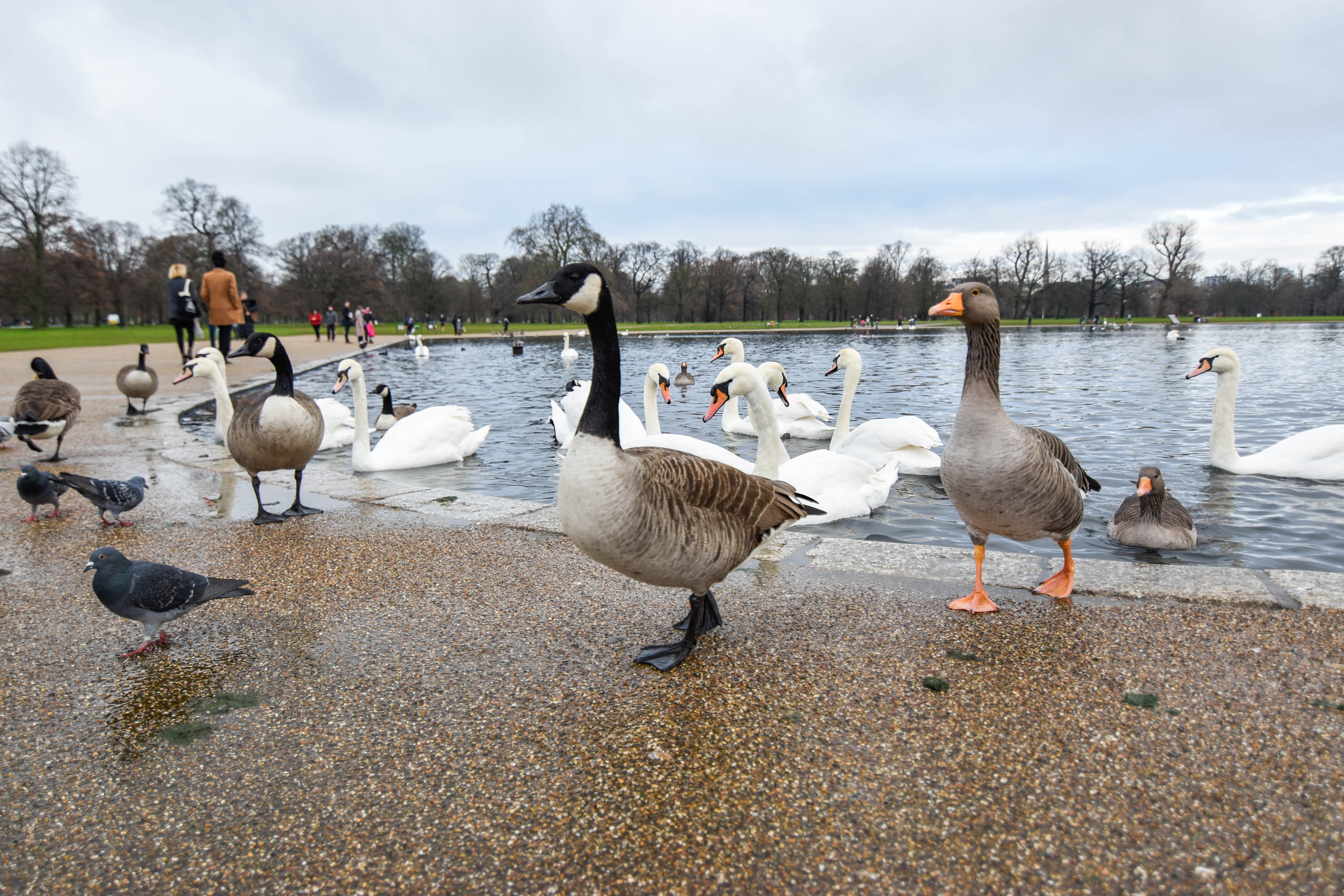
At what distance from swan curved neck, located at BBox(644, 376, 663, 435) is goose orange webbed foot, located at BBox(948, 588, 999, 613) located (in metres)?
5.18

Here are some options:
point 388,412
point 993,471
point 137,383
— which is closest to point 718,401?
point 993,471

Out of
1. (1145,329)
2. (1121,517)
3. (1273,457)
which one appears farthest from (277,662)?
(1145,329)

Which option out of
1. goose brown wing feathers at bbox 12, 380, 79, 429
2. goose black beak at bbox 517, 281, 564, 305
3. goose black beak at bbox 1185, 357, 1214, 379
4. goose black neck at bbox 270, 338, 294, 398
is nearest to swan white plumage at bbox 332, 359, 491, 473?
goose black neck at bbox 270, 338, 294, 398

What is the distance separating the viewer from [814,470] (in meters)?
6.59

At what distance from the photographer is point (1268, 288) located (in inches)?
3637

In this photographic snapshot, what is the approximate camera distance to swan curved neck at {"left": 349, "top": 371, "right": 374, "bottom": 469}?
8875mm

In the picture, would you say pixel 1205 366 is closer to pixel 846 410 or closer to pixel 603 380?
pixel 846 410

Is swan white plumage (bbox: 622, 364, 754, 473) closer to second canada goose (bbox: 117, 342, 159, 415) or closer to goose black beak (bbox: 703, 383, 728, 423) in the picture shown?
goose black beak (bbox: 703, 383, 728, 423)

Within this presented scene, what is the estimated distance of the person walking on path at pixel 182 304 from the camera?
47.2ft

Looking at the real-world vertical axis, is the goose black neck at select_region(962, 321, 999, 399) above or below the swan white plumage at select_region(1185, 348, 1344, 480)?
above

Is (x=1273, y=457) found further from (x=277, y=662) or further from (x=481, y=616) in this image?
(x=277, y=662)

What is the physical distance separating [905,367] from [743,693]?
81.1 feet

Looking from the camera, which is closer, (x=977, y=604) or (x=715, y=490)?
(x=715, y=490)

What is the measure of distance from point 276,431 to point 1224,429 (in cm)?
1043
